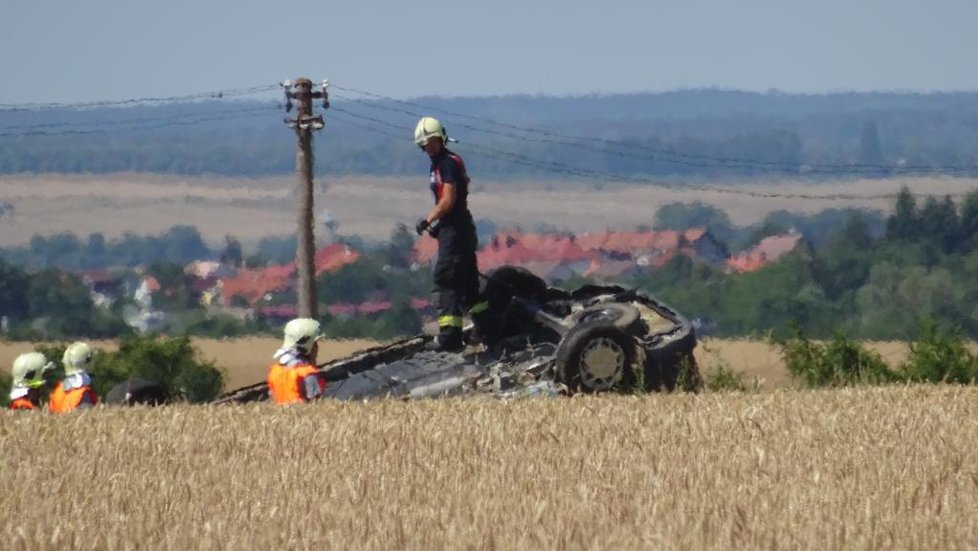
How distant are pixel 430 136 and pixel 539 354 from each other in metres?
1.96

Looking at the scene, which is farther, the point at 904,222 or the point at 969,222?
the point at 904,222

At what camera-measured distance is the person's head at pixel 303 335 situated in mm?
15172

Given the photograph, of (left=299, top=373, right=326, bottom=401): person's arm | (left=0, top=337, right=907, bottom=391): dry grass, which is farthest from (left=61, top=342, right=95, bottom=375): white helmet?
(left=0, top=337, right=907, bottom=391): dry grass

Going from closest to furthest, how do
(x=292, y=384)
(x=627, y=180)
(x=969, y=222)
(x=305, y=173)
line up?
(x=292, y=384), (x=305, y=173), (x=969, y=222), (x=627, y=180)

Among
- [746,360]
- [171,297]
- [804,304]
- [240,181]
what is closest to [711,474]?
[746,360]

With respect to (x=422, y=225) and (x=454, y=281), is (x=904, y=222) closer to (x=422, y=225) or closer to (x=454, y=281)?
(x=454, y=281)

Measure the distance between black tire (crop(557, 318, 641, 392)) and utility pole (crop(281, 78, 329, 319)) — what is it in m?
16.0

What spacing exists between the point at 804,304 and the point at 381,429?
48.7 metres

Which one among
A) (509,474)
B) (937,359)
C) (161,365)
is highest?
(509,474)

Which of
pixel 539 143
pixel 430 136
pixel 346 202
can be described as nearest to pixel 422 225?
pixel 430 136

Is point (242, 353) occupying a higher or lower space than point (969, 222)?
higher

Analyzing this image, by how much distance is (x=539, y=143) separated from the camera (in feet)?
349

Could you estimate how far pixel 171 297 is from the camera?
64750mm

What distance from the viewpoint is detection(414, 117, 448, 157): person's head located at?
17062mm
